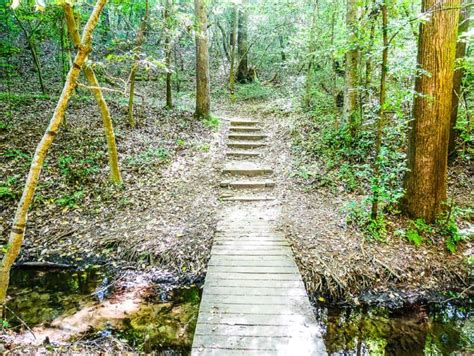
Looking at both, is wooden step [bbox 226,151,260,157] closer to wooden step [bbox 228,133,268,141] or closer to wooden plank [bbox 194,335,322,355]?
wooden step [bbox 228,133,268,141]

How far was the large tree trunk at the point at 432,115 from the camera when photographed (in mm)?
5312

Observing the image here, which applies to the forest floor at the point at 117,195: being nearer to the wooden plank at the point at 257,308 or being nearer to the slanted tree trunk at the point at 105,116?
the slanted tree trunk at the point at 105,116

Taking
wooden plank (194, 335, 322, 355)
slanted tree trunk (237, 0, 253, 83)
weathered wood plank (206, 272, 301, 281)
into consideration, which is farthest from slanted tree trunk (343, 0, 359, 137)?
slanted tree trunk (237, 0, 253, 83)

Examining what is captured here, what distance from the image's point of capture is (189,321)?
14.8 ft

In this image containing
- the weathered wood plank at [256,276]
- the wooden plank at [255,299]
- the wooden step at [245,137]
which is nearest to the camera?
the wooden plank at [255,299]

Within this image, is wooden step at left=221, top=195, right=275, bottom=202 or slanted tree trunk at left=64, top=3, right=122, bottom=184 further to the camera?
wooden step at left=221, top=195, right=275, bottom=202

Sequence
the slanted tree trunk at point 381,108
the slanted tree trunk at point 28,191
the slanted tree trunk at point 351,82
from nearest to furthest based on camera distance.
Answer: the slanted tree trunk at point 28,191 → the slanted tree trunk at point 381,108 → the slanted tree trunk at point 351,82

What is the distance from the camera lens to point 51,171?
780cm

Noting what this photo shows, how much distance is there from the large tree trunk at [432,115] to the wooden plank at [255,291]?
121 inches

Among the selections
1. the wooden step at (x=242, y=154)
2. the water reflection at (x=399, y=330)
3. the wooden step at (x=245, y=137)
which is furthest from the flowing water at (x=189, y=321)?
the wooden step at (x=245, y=137)

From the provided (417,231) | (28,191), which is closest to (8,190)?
(28,191)

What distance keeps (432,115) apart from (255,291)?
167 inches

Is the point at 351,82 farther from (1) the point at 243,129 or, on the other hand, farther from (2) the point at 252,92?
(2) the point at 252,92

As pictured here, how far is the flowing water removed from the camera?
Answer: 162 inches
